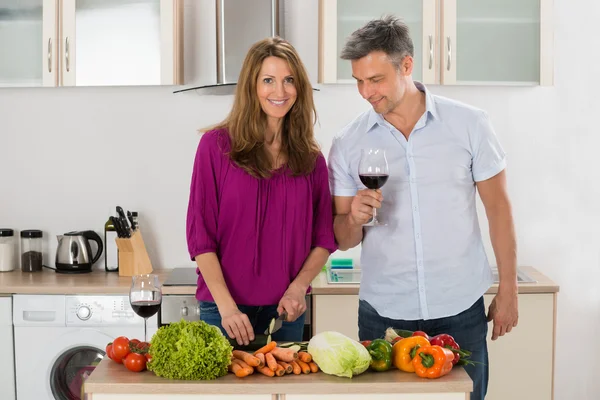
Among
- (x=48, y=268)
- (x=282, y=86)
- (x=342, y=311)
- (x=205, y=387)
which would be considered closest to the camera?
(x=205, y=387)

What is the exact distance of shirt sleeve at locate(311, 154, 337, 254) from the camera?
8.41ft

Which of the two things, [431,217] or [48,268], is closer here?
[431,217]

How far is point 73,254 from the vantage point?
13.0 feet

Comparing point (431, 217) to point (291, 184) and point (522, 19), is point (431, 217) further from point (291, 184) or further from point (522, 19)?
point (522, 19)

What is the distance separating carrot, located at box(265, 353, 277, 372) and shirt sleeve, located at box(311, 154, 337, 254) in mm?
588

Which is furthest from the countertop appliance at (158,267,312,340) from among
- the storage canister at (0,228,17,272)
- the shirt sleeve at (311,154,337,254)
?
the shirt sleeve at (311,154,337,254)

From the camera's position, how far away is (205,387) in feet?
6.40

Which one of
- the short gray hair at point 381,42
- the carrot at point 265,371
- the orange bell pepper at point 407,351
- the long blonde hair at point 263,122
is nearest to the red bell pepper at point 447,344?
the orange bell pepper at point 407,351

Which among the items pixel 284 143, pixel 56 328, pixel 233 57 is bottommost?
pixel 56 328

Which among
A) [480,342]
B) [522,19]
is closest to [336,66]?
[522,19]

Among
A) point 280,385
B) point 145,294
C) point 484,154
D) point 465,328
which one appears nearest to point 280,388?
point 280,385

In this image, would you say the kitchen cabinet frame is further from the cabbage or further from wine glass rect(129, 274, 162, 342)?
the cabbage

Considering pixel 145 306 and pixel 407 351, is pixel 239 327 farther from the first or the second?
pixel 407 351

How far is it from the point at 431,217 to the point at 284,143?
490 millimetres
